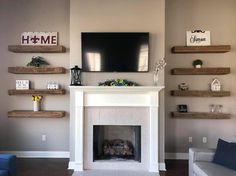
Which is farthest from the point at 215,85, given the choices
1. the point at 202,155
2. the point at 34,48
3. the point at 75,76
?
the point at 34,48

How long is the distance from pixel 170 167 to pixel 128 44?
230cm

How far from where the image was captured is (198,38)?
4.40 meters

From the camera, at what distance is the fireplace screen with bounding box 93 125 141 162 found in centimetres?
403

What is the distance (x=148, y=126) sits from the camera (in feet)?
12.7

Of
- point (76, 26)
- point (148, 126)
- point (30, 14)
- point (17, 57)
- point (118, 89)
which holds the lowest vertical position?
point (148, 126)

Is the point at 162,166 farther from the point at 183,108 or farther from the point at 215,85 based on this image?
the point at 215,85

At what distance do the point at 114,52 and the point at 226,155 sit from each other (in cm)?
232

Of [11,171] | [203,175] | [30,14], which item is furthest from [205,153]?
[30,14]

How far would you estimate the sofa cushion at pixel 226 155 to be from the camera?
2711 millimetres

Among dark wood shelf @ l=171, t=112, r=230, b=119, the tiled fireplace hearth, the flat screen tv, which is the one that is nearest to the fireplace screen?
the tiled fireplace hearth

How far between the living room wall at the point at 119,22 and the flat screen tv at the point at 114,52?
10 centimetres

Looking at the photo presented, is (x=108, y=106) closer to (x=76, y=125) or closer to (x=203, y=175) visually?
(x=76, y=125)

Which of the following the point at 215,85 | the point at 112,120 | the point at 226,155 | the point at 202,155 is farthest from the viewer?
the point at 215,85

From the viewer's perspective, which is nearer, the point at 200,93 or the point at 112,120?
the point at 112,120
